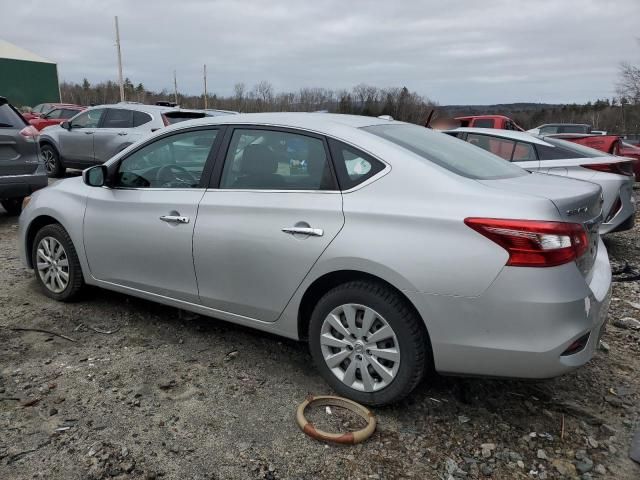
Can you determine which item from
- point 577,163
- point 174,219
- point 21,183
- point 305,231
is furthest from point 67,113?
point 305,231

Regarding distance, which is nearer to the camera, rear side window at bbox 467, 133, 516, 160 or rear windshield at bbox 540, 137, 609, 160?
rear windshield at bbox 540, 137, 609, 160

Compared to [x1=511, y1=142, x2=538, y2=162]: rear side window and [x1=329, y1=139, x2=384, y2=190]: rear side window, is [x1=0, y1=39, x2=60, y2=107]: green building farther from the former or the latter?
[x1=329, y1=139, x2=384, y2=190]: rear side window

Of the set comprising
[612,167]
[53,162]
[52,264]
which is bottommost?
[53,162]

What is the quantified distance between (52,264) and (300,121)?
2491 millimetres

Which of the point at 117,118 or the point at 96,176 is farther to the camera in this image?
the point at 117,118

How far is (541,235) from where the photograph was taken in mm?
2422

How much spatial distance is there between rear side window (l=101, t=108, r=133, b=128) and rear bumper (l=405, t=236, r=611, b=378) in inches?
376

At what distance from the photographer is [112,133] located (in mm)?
10758

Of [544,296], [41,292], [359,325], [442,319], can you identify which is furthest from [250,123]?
[41,292]

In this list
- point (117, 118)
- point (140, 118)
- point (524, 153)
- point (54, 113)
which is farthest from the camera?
point (54, 113)

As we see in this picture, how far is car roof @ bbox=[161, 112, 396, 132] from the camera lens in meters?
3.22

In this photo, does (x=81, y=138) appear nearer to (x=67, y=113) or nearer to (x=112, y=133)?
(x=112, y=133)

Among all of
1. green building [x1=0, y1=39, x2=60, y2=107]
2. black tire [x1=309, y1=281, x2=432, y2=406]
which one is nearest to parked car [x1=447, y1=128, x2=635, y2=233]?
black tire [x1=309, y1=281, x2=432, y2=406]

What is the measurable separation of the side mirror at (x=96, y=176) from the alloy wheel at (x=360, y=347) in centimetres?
215
